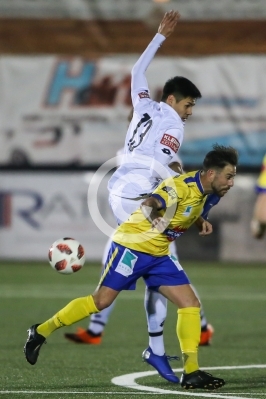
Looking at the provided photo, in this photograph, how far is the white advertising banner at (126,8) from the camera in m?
21.0

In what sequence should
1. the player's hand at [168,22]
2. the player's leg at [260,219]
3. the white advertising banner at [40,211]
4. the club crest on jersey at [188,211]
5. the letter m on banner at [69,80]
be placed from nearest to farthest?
the club crest on jersey at [188,211] → the player's hand at [168,22] → the player's leg at [260,219] → the white advertising banner at [40,211] → the letter m on banner at [69,80]

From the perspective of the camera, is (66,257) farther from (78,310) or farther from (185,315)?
(185,315)

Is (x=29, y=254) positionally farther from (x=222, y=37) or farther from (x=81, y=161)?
(x=222, y=37)

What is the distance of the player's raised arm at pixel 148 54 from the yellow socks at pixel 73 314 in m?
1.80

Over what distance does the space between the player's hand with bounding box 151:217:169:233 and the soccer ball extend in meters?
0.91

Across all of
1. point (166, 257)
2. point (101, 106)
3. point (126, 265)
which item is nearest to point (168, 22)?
point (166, 257)

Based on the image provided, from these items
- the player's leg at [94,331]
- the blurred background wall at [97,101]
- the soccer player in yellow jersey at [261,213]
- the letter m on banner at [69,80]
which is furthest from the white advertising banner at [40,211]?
the soccer player in yellow jersey at [261,213]

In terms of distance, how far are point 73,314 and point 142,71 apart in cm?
211

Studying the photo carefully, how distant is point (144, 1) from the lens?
2133cm

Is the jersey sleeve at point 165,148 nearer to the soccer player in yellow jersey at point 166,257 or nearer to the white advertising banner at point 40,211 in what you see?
the soccer player in yellow jersey at point 166,257

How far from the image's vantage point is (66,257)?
7664 mm

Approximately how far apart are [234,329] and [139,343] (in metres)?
1.67

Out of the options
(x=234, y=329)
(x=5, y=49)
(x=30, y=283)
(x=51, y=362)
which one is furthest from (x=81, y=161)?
(x=51, y=362)

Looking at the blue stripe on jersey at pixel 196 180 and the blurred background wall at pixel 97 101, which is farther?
the blurred background wall at pixel 97 101
